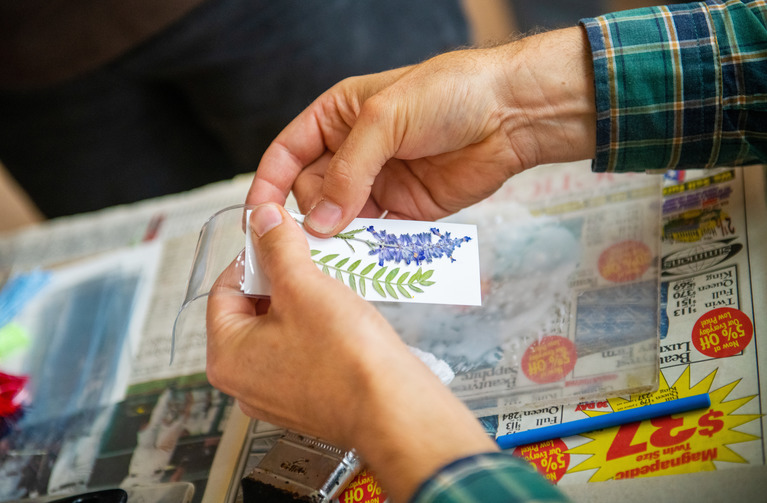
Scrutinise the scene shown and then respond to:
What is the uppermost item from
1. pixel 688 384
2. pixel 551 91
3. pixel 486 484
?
pixel 551 91

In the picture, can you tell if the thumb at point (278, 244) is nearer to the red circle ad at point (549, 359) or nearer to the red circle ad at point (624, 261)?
the red circle ad at point (549, 359)

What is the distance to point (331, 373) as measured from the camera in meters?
0.54

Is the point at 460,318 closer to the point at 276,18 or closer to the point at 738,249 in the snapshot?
the point at 738,249

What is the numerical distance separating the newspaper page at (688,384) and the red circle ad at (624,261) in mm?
21

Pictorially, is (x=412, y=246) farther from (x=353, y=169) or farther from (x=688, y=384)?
(x=688, y=384)

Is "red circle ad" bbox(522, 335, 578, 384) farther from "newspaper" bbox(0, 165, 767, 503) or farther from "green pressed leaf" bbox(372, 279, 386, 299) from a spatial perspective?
"green pressed leaf" bbox(372, 279, 386, 299)

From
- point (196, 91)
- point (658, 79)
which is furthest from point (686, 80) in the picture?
point (196, 91)

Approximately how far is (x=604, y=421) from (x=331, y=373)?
0.31 meters

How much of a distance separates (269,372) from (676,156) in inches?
23.0

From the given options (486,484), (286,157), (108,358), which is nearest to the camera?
(486,484)

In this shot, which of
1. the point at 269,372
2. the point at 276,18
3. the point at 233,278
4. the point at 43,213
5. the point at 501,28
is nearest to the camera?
the point at 269,372

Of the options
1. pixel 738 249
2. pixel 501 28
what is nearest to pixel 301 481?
pixel 738 249

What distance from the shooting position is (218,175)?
1738mm

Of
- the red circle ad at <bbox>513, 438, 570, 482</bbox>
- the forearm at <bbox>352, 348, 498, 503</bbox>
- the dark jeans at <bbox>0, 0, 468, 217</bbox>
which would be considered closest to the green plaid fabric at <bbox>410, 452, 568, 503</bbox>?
the forearm at <bbox>352, 348, 498, 503</bbox>
